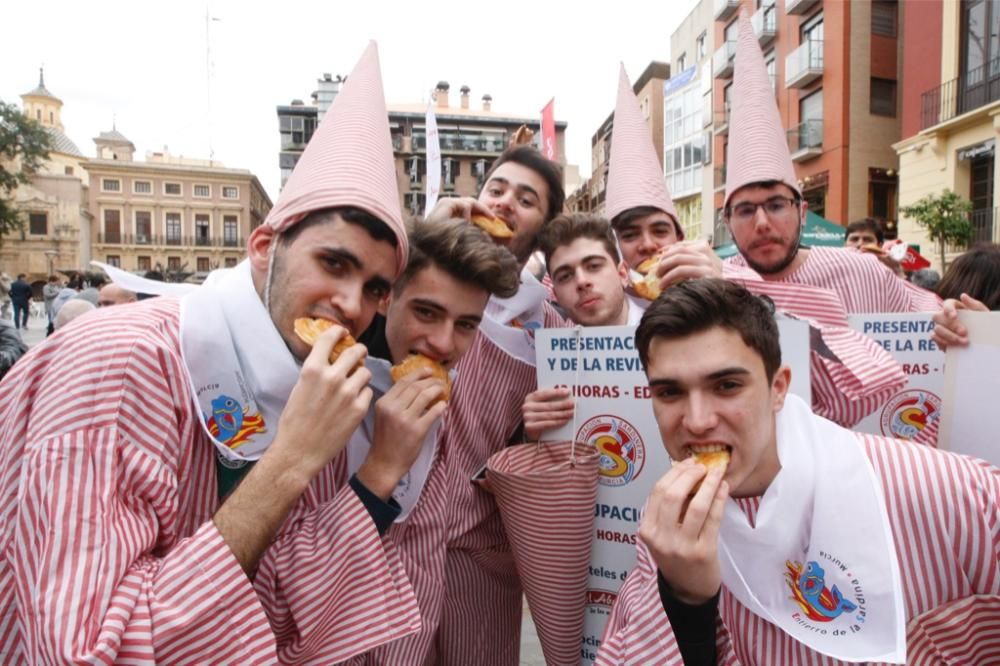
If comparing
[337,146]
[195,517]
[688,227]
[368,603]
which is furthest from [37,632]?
[688,227]

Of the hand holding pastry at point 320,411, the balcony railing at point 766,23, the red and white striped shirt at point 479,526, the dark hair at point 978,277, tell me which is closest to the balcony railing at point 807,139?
the balcony railing at point 766,23

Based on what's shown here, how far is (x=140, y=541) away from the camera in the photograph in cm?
124

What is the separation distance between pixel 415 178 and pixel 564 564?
52260 mm

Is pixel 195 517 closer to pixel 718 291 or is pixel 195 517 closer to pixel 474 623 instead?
pixel 474 623

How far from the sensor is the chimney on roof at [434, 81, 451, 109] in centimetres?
5625

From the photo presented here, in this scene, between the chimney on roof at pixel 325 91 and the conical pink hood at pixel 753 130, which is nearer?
the conical pink hood at pixel 753 130

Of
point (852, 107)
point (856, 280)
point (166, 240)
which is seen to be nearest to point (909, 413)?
point (856, 280)

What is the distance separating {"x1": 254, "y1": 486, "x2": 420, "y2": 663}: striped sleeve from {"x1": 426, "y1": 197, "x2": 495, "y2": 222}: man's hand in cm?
132

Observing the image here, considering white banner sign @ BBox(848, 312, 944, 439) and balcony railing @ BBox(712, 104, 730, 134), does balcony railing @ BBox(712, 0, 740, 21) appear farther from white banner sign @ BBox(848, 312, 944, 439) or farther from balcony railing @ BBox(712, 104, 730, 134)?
white banner sign @ BBox(848, 312, 944, 439)

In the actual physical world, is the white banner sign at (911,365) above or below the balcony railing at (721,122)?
below

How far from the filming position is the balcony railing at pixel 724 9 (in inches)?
1073

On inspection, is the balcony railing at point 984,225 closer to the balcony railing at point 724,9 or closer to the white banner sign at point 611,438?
the balcony railing at point 724,9

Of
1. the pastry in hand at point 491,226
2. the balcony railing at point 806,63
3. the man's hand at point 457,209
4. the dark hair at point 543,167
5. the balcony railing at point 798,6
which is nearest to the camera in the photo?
the man's hand at point 457,209

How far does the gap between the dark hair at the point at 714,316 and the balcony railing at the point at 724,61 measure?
29.1 meters
